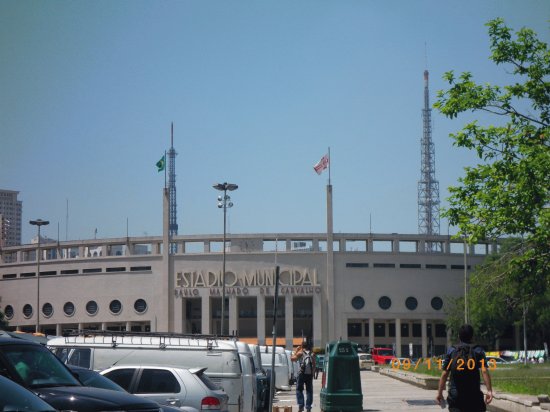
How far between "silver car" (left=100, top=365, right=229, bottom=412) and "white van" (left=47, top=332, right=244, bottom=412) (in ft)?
3.98

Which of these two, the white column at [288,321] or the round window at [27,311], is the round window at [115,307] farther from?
the white column at [288,321]

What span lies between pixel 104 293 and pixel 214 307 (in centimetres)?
1163

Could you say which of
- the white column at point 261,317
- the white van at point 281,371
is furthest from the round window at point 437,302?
the white van at point 281,371

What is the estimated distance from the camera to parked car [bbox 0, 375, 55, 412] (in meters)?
9.26

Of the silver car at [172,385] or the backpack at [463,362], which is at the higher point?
the backpack at [463,362]

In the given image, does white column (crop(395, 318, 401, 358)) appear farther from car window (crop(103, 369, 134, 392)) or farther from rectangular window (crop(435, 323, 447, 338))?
car window (crop(103, 369, 134, 392))

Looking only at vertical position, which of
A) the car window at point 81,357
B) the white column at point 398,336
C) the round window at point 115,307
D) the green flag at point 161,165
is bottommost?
the white column at point 398,336

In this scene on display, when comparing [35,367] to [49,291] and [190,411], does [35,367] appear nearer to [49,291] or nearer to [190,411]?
[190,411]

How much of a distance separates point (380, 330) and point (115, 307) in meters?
28.4

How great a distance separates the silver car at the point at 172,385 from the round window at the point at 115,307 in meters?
85.4

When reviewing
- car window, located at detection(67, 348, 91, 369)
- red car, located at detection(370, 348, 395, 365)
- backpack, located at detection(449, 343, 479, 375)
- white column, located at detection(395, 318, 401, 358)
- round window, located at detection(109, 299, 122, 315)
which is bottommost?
red car, located at detection(370, 348, 395, 365)

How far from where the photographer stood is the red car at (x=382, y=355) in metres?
87.0

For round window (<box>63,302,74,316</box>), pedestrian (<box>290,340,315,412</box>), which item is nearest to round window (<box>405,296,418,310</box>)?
round window (<box>63,302,74,316</box>)

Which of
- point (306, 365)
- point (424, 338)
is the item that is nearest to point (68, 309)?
point (424, 338)
